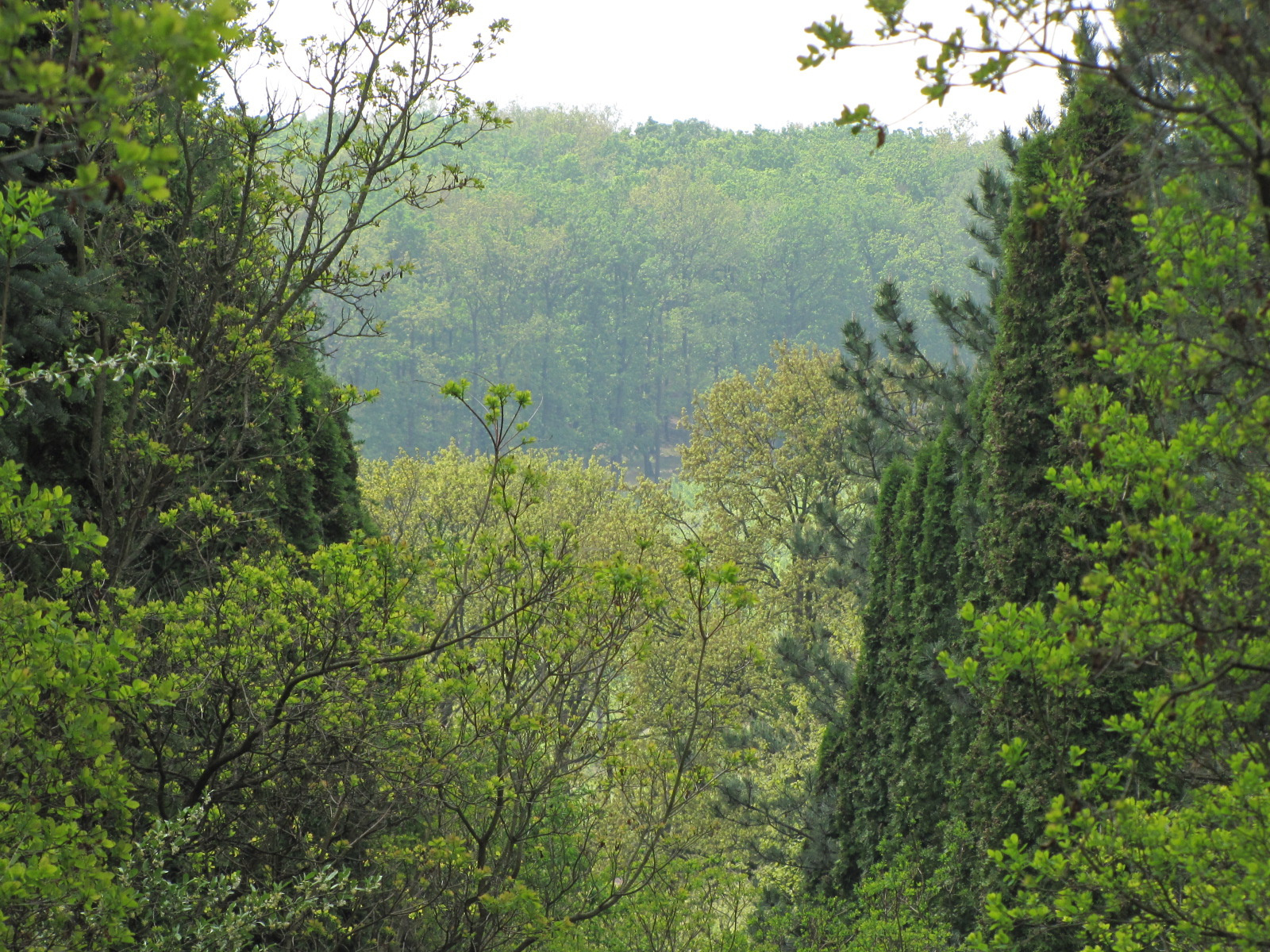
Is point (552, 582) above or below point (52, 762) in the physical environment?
above

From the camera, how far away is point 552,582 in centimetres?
487

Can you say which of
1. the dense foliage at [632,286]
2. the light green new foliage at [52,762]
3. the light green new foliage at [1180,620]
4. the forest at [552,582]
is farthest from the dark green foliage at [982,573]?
the dense foliage at [632,286]

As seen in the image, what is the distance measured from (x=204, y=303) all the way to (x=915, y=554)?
5.33 meters

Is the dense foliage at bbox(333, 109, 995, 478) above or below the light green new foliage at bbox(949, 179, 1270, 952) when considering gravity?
above

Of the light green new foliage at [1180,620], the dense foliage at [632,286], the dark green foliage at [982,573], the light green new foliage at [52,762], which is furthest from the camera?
the dense foliage at [632,286]

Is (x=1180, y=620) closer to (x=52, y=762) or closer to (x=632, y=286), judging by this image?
(x=52, y=762)

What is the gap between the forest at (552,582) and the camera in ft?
8.82

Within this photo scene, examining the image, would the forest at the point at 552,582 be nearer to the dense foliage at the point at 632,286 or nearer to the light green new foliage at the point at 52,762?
the light green new foliage at the point at 52,762

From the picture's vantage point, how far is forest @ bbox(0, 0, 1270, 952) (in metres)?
2.69

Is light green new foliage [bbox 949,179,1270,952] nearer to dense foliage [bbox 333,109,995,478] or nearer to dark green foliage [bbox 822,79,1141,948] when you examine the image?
dark green foliage [bbox 822,79,1141,948]

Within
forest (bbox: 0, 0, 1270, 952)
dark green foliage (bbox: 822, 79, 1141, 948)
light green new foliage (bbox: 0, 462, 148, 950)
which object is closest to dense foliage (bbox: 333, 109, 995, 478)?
forest (bbox: 0, 0, 1270, 952)

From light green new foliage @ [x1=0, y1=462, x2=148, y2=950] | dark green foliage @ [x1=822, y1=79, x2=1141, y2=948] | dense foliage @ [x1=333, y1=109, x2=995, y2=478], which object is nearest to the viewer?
light green new foliage @ [x1=0, y1=462, x2=148, y2=950]

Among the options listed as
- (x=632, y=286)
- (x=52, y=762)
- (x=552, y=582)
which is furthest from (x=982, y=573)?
(x=632, y=286)

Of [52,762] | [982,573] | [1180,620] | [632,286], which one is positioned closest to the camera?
[1180,620]
